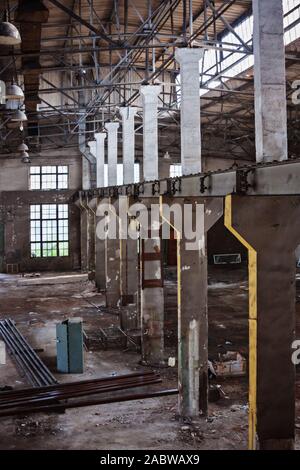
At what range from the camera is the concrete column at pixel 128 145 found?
52.1 ft

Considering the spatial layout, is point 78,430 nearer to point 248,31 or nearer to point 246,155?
point 248,31

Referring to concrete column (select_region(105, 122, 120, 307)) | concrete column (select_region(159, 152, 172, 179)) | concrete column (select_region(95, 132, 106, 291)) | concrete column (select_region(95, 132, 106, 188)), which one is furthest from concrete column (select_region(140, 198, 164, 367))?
concrete column (select_region(159, 152, 172, 179))

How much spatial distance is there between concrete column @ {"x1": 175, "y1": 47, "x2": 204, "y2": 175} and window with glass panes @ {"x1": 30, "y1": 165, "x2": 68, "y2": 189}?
62.9 feet

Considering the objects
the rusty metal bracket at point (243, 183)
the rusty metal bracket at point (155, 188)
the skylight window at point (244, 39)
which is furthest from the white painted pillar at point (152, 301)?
the skylight window at point (244, 39)

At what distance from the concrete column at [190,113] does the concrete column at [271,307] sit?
5377 mm

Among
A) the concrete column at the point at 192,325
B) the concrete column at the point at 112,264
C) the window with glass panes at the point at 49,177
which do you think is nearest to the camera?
the concrete column at the point at 192,325

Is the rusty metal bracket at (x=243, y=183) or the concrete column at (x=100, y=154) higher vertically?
the concrete column at (x=100, y=154)

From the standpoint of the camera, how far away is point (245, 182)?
541 centimetres

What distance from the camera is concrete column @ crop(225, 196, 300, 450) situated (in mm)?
5098

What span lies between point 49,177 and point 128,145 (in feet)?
45.7

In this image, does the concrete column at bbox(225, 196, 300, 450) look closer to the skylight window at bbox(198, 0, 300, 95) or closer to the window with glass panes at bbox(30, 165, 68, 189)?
the skylight window at bbox(198, 0, 300, 95)

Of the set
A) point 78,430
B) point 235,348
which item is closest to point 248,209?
point 78,430
